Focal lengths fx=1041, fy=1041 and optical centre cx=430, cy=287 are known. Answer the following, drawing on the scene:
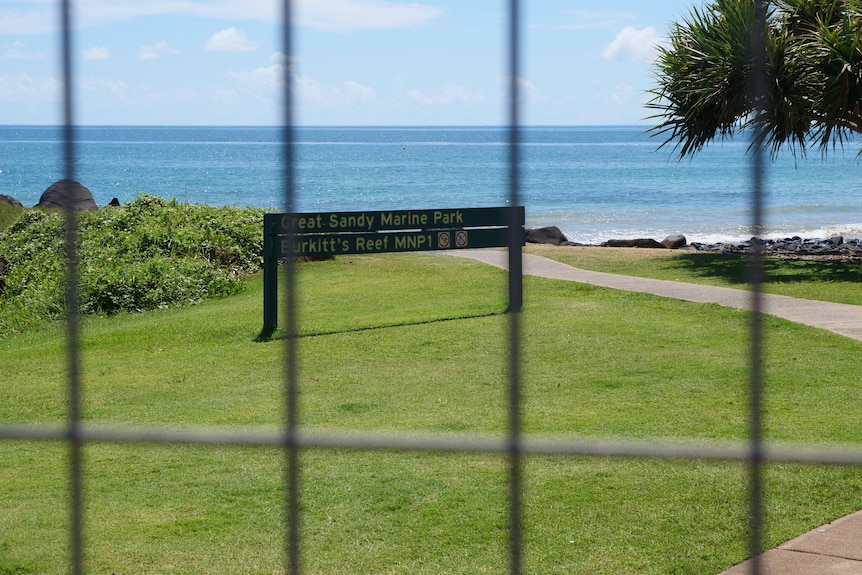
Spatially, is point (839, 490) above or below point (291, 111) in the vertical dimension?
below

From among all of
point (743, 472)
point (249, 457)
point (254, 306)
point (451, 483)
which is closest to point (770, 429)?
point (743, 472)

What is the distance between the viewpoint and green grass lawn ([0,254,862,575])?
16.1 feet

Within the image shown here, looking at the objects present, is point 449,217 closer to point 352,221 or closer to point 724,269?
point 352,221

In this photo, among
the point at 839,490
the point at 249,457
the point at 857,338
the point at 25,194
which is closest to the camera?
the point at 839,490

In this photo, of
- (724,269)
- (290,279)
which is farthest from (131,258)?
(290,279)

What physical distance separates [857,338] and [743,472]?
176 inches

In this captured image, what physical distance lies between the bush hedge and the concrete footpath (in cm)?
395

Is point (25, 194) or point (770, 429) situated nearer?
point (770, 429)

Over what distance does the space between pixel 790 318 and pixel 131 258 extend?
885 centimetres

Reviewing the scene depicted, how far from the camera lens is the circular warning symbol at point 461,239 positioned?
1096 cm

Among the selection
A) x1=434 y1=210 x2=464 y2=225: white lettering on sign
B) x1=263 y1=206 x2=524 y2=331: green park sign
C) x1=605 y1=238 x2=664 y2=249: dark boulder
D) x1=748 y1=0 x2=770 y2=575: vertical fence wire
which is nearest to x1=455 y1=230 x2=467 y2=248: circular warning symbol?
x1=263 y1=206 x2=524 y2=331: green park sign

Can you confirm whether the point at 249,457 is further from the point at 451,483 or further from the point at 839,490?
the point at 839,490

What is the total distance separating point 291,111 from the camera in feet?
3.81

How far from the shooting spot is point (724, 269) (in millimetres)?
15688
